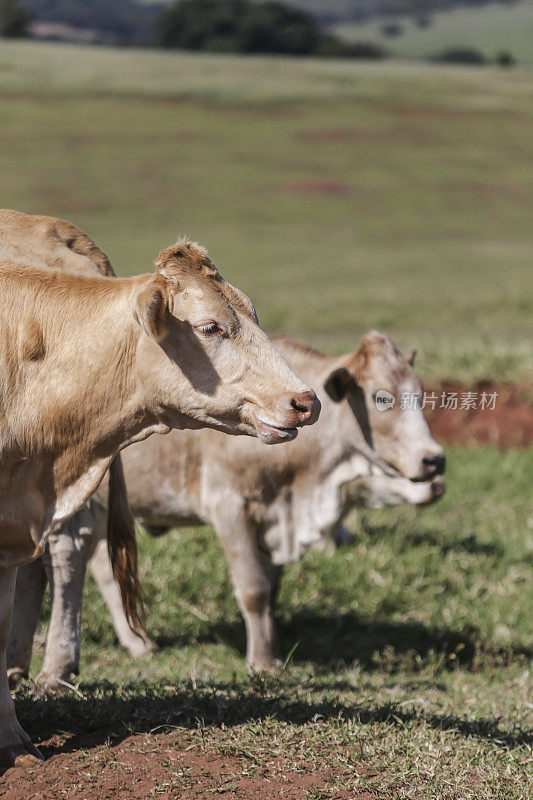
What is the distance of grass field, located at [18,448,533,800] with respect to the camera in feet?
13.3

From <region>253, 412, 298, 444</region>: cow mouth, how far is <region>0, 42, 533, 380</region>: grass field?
832cm

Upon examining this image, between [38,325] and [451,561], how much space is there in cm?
478

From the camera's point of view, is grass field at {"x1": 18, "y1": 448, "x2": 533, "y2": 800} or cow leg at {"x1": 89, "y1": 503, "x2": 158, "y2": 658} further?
cow leg at {"x1": 89, "y1": 503, "x2": 158, "y2": 658}

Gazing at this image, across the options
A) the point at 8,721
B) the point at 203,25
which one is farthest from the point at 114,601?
the point at 203,25

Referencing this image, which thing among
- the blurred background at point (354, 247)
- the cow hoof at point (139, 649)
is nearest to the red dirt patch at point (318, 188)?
the blurred background at point (354, 247)

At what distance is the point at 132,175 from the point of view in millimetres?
45000

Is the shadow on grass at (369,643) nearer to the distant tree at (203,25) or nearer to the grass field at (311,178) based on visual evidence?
the grass field at (311,178)

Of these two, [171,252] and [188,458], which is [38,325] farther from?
[188,458]

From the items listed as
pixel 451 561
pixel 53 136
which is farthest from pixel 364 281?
pixel 53 136

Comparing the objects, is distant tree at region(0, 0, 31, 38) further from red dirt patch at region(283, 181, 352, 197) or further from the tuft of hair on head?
the tuft of hair on head

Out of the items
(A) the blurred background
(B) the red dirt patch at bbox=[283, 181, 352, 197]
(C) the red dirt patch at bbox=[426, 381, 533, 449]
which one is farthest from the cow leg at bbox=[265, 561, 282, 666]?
(B) the red dirt patch at bbox=[283, 181, 352, 197]

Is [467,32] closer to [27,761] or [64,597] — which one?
[64,597]

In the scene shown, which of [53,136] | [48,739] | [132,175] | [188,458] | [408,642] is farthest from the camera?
[53,136]

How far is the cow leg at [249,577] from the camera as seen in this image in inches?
237
